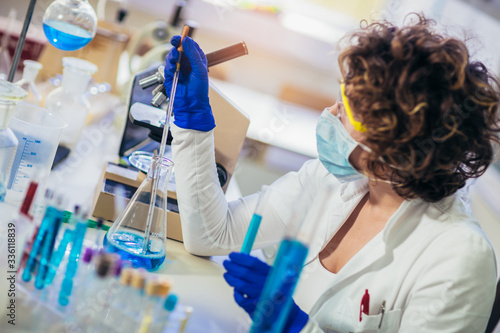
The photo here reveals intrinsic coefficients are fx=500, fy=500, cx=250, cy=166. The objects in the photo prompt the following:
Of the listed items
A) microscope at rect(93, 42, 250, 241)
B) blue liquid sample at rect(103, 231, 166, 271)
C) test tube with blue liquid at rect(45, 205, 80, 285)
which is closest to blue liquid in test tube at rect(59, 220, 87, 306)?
test tube with blue liquid at rect(45, 205, 80, 285)

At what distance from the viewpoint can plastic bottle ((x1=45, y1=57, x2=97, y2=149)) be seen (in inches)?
73.9

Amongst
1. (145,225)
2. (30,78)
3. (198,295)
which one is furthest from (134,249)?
(30,78)

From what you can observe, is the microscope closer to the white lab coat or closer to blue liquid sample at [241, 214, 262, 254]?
the white lab coat

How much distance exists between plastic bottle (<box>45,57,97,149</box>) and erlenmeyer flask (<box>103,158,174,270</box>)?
84 cm

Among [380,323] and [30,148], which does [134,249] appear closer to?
[30,148]

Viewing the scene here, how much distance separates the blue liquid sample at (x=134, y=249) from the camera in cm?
111

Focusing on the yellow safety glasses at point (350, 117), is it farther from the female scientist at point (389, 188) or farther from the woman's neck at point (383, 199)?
the woman's neck at point (383, 199)

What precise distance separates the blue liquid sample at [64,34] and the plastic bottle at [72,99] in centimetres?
45

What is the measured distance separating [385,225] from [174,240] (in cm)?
61

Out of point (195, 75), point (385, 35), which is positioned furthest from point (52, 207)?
point (385, 35)

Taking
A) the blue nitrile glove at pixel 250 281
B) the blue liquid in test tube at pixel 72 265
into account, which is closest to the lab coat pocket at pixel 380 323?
the blue nitrile glove at pixel 250 281

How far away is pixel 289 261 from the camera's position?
0.76 metres

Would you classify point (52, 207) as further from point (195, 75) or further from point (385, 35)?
point (385, 35)

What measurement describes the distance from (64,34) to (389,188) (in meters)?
1.02
